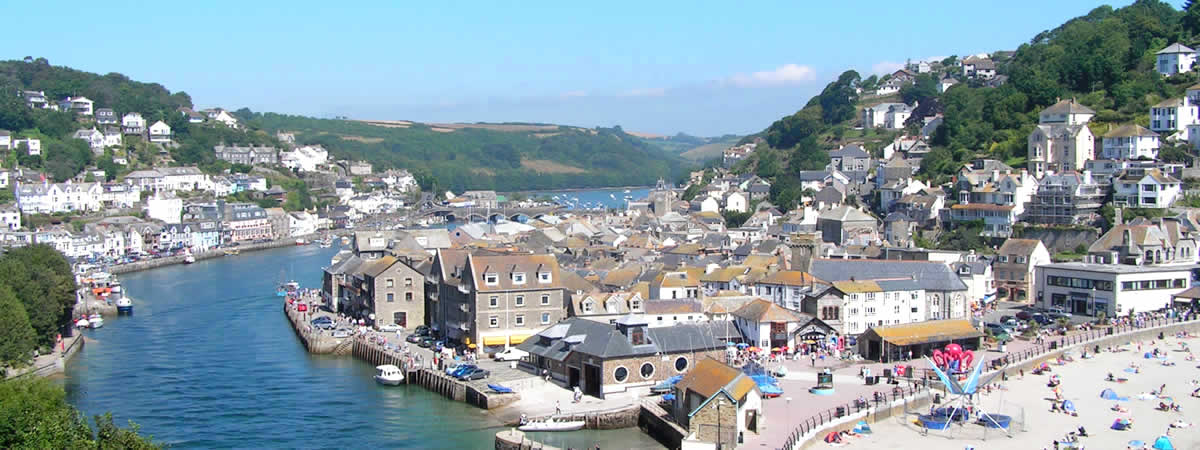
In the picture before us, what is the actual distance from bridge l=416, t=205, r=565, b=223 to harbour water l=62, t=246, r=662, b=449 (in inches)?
1980

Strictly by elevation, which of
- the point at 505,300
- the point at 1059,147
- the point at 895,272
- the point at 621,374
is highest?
the point at 1059,147

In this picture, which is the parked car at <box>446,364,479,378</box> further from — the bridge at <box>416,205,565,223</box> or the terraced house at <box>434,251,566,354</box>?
the bridge at <box>416,205,565,223</box>

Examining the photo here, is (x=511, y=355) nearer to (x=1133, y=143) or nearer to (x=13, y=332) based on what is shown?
(x=13, y=332)

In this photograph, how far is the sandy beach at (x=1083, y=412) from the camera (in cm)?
1872

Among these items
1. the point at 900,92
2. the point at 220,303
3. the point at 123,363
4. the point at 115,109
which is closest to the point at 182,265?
the point at 220,303

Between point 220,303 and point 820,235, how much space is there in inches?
938

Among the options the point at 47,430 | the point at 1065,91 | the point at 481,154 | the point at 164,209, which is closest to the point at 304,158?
the point at 164,209

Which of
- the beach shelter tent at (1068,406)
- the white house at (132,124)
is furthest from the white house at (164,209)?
the beach shelter tent at (1068,406)

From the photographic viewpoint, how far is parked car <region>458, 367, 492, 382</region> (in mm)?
24278

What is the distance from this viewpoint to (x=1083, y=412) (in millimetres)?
20969

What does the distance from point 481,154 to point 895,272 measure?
5798 inches

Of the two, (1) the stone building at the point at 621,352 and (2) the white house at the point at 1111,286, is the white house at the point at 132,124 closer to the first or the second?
(1) the stone building at the point at 621,352

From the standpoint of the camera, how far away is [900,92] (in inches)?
3091

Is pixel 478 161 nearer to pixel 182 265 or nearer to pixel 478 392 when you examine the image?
pixel 182 265
